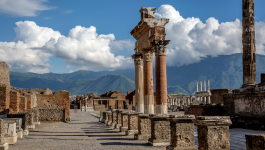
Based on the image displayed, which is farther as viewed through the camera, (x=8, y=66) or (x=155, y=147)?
Result: (x=8, y=66)

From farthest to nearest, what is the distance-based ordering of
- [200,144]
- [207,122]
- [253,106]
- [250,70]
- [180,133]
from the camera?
[250,70], [253,106], [180,133], [200,144], [207,122]

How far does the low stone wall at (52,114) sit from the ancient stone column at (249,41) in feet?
45.6

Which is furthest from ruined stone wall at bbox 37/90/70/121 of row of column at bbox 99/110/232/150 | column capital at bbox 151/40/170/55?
column capital at bbox 151/40/170/55

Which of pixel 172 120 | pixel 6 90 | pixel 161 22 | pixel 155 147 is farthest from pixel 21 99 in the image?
pixel 172 120

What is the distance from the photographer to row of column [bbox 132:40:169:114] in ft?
43.5

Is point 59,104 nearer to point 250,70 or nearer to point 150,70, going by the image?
point 150,70

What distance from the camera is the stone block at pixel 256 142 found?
341 centimetres

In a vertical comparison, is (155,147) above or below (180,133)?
below

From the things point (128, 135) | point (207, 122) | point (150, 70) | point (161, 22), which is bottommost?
point (128, 135)

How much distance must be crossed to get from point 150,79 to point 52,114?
992 centimetres

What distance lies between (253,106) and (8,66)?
1940cm

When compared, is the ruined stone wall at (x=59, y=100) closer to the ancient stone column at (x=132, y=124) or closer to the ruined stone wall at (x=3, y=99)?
the ruined stone wall at (x=3, y=99)

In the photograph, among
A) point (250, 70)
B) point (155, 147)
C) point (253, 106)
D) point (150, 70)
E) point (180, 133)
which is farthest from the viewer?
point (250, 70)

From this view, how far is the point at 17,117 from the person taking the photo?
42.0ft
